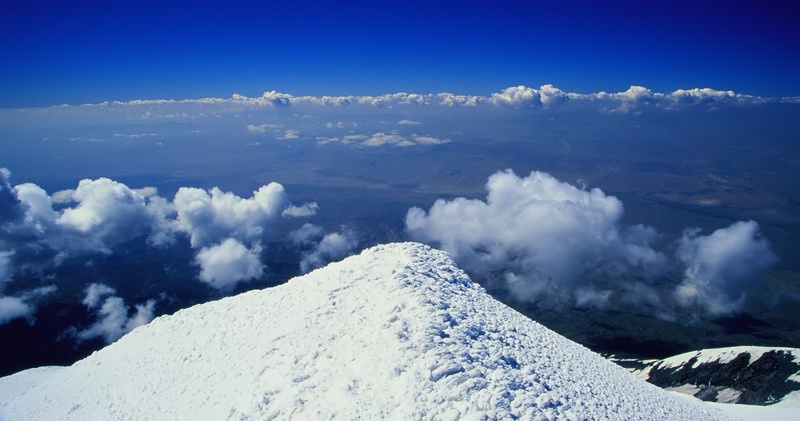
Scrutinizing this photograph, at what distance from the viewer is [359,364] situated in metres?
18.2

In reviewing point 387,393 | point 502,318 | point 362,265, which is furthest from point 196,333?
point 502,318

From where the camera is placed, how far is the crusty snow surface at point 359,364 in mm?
16344

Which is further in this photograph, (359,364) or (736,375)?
(736,375)

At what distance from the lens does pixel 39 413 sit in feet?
94.8

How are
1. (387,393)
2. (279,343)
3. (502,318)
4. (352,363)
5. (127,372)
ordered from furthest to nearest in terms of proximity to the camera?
(127,372) → (502,318) → (279,343) → (352,363) → (387,393)

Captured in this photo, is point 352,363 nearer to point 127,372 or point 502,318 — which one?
point 502,318

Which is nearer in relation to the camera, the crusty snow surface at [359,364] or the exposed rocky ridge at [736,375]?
the crusty snow surface at [359,364]

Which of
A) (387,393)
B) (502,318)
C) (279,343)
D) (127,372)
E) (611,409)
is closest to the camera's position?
(387,393)

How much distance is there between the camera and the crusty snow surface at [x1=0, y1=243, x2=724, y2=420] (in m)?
16.3

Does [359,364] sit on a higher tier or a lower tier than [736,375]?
higher

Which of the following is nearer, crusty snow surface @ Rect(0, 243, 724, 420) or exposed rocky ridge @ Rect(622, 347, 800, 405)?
crusty snow surface @ Rect(0, 243, 724, 420)

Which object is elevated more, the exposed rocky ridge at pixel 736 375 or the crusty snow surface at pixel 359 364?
the crusty snow surface at pixel 359 364

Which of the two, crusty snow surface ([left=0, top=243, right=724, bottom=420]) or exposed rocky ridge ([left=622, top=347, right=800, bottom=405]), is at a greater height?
crusty snow surface ([left=0, top=243, right=724, bottom=420])

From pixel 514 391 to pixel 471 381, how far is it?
79.2 inches
